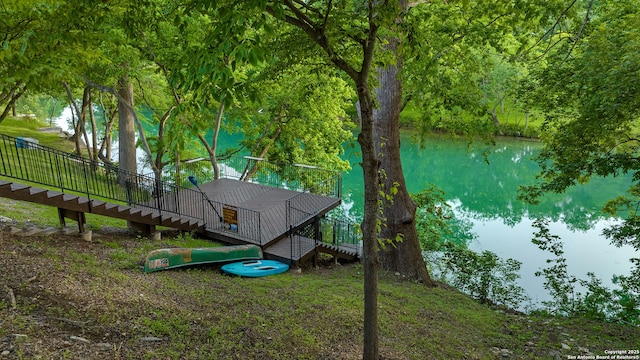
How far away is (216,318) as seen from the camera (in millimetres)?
5172

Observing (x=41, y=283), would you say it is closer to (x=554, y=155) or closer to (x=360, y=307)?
(x=360, y=307)

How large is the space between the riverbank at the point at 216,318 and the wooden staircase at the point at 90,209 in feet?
1.95

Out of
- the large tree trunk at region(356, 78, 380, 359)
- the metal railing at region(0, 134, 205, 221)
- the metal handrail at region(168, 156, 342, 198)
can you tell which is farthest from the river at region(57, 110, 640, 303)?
the metal railing at region(0, 134, 205, 221)

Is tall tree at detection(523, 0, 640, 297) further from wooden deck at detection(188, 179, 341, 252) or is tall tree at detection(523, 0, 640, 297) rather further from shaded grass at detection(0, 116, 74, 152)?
shaded grass at detection(0, 116, 74, 152)

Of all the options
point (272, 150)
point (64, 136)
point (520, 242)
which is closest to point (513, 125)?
point (520, 242)

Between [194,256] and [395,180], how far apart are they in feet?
16.8

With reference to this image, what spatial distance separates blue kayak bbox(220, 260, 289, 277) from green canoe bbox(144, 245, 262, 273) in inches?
8.0

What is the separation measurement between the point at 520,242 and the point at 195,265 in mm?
14427

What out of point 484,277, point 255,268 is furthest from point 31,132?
point 484,277

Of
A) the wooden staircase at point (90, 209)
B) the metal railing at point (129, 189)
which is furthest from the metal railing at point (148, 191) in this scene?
the wooden staircase at point (90, 209)

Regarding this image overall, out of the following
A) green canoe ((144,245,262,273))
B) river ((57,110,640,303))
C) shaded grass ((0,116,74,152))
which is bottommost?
river ((57,110,640,303))

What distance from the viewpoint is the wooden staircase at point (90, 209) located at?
7.51 metres

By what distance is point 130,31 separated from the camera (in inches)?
166

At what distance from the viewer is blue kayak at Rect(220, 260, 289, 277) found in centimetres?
846
